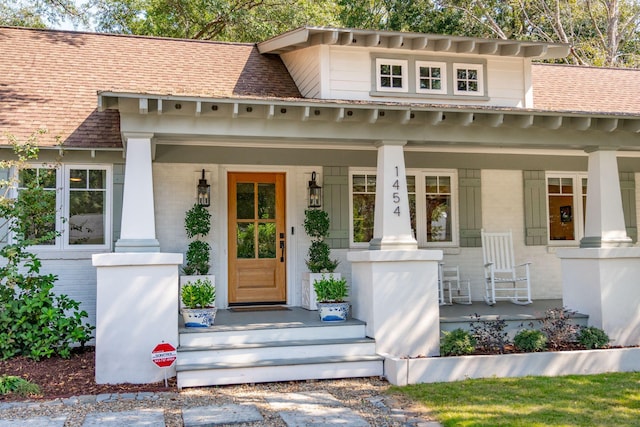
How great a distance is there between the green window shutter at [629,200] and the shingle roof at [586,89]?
1.10 meters

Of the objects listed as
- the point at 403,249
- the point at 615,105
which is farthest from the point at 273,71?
the point at 615,105

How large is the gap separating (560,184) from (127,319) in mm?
7312

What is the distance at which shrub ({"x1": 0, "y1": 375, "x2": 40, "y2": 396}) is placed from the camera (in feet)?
18.8

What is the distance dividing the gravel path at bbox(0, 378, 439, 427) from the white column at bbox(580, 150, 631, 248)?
3.50 meters

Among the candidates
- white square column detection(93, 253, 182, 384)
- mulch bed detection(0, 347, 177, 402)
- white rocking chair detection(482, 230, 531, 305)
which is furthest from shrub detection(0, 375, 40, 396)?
white rocking chair detection(482, 230, 531, 305)

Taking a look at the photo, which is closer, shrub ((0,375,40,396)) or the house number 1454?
shrub ((0,375,40,396))

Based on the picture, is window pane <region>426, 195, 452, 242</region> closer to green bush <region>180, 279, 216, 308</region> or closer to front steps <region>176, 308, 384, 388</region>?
front steps <region>176, 308, 384, 388</region>

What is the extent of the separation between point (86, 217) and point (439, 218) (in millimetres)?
5300

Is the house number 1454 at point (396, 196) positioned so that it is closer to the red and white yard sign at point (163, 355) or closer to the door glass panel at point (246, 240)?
the door glass panel at point (246, 240)

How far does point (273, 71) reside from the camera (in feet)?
32.7

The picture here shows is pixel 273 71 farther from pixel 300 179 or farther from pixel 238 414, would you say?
pixel 238 414

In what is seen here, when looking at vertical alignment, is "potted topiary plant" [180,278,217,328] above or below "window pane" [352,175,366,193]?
below

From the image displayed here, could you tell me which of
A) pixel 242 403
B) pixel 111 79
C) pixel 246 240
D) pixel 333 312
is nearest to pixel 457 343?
pixel 333 312

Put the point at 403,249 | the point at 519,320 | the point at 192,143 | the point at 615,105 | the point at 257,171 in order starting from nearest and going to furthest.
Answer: the point at 403,249 < the point at 519,320 < the point at 192,143 < the point at 257,171 < the point at 615,105
